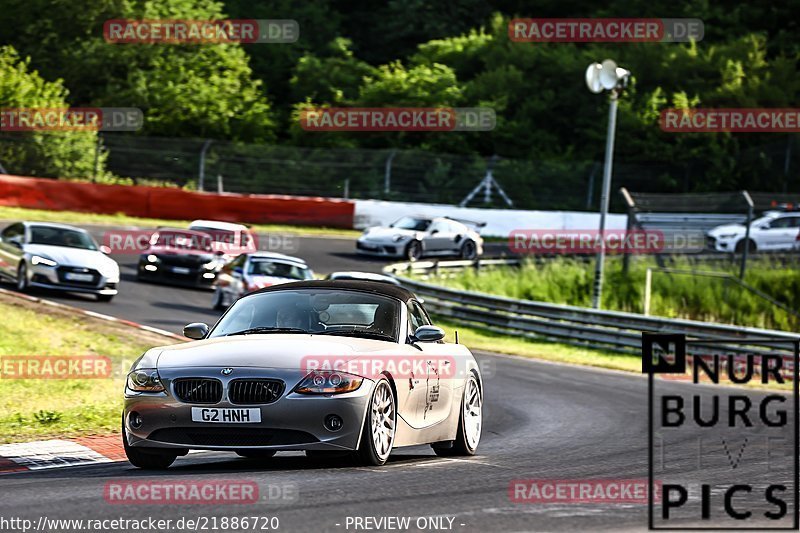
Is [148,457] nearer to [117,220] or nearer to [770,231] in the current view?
[117,220]

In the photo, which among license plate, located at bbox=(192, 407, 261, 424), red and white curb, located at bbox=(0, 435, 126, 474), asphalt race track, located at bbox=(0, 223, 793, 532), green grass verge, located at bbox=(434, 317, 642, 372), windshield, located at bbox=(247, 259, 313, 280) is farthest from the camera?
windshield, located at bbox=(247, 259, 313, 280)

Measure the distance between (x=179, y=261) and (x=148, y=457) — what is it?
20.4 metres

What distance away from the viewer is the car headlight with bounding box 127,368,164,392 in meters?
8.77

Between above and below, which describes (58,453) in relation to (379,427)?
below

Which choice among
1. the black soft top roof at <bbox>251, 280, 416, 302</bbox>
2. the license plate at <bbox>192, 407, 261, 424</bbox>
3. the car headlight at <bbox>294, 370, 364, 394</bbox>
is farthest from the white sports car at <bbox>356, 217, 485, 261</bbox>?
the license plate at <bbox>192, 407, 261, 424</bbox>

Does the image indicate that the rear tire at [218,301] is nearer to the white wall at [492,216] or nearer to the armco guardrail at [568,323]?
the armco guardrail at [568,323]

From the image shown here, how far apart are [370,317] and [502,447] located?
257 centimetres

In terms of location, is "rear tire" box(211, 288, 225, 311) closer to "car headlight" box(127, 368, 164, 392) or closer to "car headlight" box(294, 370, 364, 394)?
"car headlight" box(127, 368, 164, 392)

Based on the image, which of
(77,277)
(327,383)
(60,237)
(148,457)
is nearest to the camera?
(327,383)

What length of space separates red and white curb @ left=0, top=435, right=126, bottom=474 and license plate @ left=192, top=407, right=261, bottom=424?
166 cm

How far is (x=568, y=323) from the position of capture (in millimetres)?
27469

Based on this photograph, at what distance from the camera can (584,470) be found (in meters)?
9.77

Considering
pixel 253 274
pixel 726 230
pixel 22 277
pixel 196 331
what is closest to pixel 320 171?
pixel 726 230

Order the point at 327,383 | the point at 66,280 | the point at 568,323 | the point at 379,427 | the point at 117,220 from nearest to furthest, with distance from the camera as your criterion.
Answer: the point at 327,383 → the point at 379,427 → the point at 66,280 → the point at 568,323 → the point at 117,220
